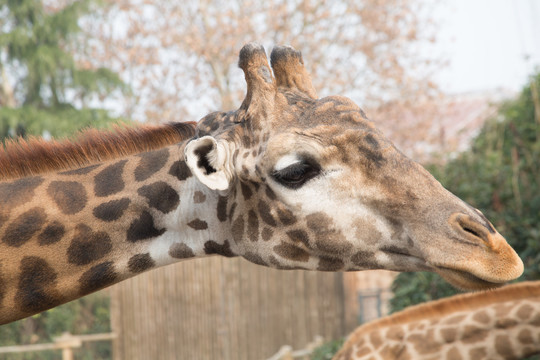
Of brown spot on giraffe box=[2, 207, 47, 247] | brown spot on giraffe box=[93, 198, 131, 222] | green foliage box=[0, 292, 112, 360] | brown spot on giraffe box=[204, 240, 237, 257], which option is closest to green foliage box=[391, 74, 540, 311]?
brown spot on giraffe box=[204, 240, 237, 257]

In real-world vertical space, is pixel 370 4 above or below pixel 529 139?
above

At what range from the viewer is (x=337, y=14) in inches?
639

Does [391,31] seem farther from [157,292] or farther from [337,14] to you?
[157,292]

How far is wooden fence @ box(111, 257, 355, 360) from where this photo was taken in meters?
10.8

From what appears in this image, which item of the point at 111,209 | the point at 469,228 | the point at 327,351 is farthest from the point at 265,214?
the point at 327,351

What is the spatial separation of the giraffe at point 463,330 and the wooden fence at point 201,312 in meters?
5.72

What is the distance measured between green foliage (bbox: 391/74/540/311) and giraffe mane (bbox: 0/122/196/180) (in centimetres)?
490

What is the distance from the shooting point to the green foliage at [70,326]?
1159cm

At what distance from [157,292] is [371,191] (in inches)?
365

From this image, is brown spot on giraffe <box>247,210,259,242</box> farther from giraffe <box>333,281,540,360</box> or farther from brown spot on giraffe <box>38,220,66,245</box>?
giraffe <box>333,281,540,360</box>

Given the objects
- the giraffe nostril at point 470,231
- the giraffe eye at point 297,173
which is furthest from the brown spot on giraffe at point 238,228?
the giraffe nostril at point 470,231

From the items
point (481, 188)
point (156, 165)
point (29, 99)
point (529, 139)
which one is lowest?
point (156, 165)

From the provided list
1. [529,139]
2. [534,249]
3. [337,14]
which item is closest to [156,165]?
[534,249]

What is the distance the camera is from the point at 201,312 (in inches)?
425
